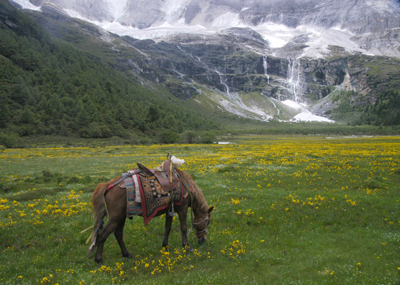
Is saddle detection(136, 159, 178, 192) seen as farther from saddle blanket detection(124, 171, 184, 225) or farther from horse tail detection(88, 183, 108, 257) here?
horse tail detection(88, 183, 108, 257)

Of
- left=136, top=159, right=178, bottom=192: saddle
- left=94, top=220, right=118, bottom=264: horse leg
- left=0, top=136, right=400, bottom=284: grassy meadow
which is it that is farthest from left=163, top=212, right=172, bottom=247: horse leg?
left=94, top=220, right=118, bottom=264: horse leg

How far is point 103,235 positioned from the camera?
7.36 metres

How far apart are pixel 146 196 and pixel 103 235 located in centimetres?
187

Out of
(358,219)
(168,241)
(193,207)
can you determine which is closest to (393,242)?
(358,219)

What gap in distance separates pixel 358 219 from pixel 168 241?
31.8 ft

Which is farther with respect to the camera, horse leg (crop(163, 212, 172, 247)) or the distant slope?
the distant slope

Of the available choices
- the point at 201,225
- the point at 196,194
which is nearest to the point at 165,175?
the point at 196,194

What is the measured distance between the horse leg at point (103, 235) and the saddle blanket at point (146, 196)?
637 mm

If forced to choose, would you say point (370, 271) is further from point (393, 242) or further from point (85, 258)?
point (85, 258)

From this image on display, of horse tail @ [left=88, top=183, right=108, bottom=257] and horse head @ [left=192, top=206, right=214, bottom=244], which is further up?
horse tail @ [left=88, top=183, right=108, bottom=257]

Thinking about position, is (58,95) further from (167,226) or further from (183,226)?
(183,226)

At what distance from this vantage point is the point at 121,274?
675cm

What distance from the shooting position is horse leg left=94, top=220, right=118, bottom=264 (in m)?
7.38

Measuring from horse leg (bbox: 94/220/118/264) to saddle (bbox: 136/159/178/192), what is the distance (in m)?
2.08
